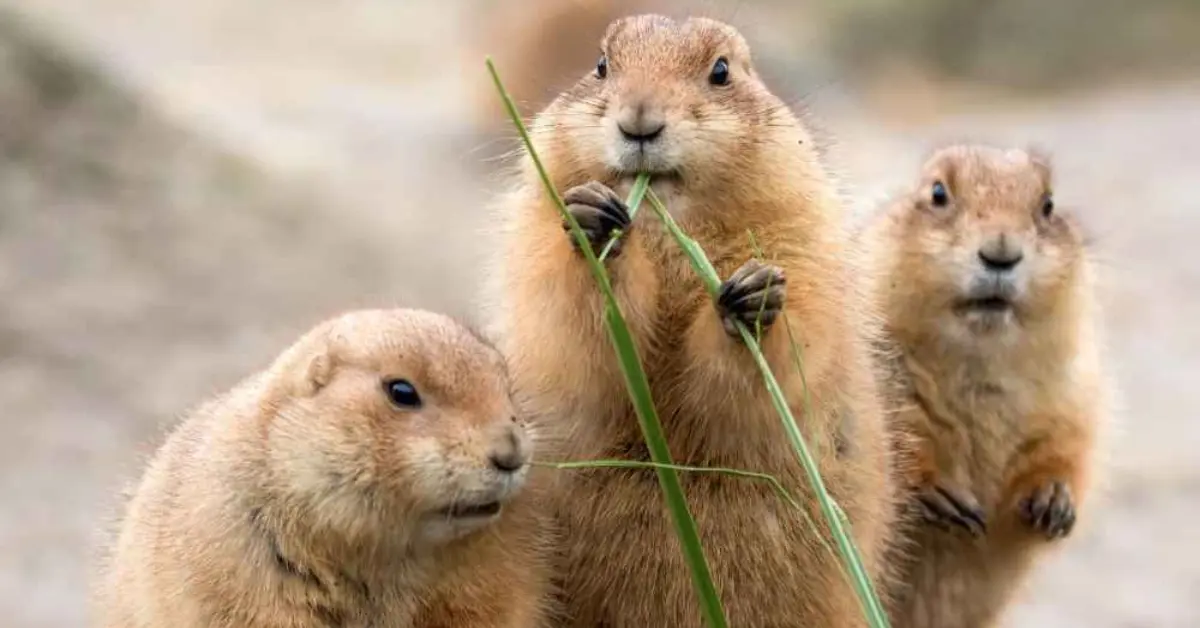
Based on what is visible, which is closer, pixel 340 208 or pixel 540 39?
pixel 340 208

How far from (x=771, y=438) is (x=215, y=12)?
20.5 m

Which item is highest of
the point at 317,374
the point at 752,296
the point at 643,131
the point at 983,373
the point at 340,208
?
the point at 340,208

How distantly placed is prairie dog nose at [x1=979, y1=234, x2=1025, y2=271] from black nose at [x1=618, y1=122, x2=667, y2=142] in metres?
1.09

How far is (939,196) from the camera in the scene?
4.20 m

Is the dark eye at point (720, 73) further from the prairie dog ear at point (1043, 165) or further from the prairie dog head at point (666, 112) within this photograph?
the prairie dog ear at point (1043, 165)

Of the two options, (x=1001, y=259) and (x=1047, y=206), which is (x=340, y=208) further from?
(x=1001, y=259)

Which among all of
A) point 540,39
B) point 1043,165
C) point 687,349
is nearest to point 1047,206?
point 1043,165

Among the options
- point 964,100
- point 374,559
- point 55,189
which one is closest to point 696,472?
point 374,559

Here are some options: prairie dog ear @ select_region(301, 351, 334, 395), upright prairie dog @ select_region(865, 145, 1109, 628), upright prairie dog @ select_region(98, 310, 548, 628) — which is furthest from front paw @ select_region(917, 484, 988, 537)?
prairie dog ear @ select_region(301, 351, 334, 395)

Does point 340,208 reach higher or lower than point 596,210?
higher

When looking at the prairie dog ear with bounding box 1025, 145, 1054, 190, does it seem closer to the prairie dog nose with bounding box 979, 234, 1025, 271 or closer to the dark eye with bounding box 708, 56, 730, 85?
the prairie dog nose with bounding box 979, 234, 1025, 271

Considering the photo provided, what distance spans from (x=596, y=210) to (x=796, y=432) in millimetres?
555

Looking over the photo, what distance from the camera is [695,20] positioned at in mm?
3684

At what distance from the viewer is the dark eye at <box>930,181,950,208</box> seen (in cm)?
418
